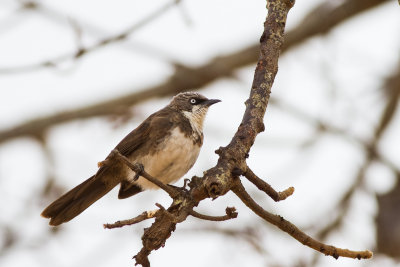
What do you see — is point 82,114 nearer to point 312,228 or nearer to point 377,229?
point 312,228

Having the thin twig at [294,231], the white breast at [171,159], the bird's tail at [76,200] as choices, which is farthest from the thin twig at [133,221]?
the white breast at [171,159]

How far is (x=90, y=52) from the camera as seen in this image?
4.69 m

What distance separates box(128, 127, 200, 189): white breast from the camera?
18.4ft

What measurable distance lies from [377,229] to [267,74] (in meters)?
4.15

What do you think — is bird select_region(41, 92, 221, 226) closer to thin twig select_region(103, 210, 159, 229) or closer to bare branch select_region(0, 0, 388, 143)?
thin twig select_region(103, 210, 159, 229)

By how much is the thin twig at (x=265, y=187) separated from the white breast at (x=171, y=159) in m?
2.59

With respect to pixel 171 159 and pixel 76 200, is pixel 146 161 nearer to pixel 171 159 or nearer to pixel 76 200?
pixel 171 159

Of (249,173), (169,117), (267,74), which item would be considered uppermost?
(169,117)

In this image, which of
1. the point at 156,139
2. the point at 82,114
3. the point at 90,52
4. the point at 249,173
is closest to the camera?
the point at 249,173

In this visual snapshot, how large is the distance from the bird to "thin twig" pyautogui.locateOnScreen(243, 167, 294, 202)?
2.56 metres

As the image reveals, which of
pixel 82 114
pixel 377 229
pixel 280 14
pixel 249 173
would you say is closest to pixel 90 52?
pixel 280 14

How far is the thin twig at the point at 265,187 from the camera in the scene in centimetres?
296

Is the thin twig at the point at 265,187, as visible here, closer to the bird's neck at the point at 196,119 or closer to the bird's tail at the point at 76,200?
the bird's tail at the point at 76,200

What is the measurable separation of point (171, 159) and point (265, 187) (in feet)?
8.68
